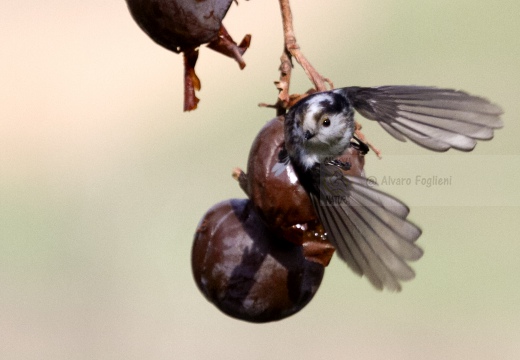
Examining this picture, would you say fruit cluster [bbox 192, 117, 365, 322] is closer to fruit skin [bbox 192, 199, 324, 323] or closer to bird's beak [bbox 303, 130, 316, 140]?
fruit skin [bbox 192, 199, 324, 323]

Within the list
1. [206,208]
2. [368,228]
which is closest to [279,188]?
[368,228]

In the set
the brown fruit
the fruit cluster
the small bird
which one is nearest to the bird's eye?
the small bird

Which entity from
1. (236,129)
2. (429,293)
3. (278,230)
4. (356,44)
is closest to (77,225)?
(236,129)

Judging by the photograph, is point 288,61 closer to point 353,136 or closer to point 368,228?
point 353,136

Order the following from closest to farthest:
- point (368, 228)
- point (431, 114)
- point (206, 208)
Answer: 1. point (368, 228)
2. point (431, 114)
3. point (206, 208)

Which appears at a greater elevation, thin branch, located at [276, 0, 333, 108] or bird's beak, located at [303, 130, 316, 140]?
thin branch, located at [276, 0, 333, 108]
